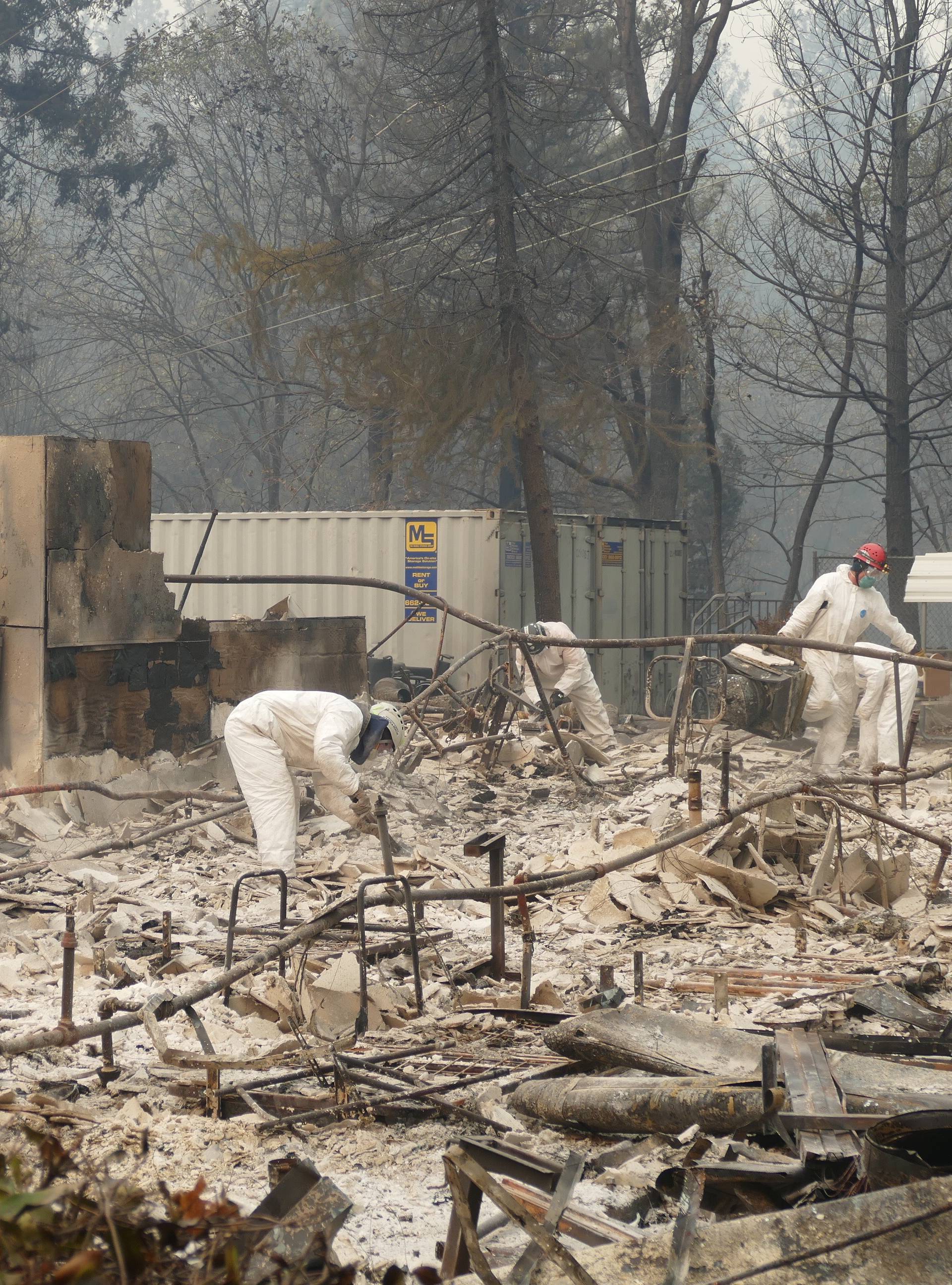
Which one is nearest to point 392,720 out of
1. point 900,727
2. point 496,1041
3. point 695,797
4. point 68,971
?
point 695,797

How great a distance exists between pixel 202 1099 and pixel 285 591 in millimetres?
13451

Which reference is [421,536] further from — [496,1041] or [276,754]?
[496,1041]

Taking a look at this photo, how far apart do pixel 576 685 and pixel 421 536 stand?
154 inches

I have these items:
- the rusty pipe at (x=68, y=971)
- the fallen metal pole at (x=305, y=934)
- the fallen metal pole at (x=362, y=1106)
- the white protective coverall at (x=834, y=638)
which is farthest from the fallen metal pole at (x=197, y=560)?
the fallen metal pole at (x=362, y=1106)

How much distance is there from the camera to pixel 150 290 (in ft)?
111

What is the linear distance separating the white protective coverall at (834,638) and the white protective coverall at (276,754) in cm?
546

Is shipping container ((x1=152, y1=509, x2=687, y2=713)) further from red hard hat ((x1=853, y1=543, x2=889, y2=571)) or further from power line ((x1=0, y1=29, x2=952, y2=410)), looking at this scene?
red hard hat ((x1=853, y1=543, x2=889, y2=571))

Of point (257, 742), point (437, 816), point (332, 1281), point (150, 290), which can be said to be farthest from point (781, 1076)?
point (150, 290)

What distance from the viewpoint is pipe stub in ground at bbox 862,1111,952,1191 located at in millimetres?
2922

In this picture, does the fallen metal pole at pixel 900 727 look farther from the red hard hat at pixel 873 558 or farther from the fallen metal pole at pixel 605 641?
the red hard hat at pixel 873 558

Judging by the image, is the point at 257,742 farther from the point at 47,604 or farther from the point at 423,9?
the point at 423,9

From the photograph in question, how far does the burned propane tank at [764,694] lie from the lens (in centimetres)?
1021

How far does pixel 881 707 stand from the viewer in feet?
39.7

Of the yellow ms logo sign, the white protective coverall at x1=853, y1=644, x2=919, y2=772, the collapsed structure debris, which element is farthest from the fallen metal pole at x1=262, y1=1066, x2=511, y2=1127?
the yellow ms logo sign
